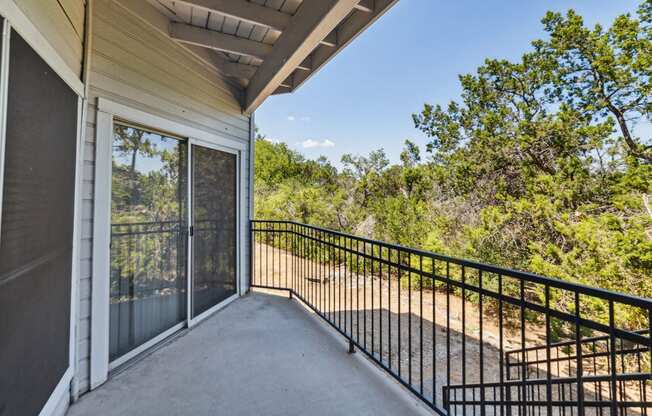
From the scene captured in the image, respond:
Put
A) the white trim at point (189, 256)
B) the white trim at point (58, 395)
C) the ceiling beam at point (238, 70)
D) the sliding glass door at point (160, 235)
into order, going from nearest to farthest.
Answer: the white trim at point (58, 395), the sliding glass door at point (160, 235), the white trim at point (189, 256), the ceiling beam at point (238, 70)

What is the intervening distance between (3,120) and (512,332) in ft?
20.6

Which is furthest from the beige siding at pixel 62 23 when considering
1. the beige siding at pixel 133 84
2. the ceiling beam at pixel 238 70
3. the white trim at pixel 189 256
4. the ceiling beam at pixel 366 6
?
the ceiling beam at pixel 366 6

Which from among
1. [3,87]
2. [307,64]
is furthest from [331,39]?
[3,87]

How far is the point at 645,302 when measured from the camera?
32.9 inches

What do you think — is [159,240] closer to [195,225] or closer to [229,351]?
[195,225]

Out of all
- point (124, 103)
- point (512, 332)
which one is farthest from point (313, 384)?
point (512, 332)

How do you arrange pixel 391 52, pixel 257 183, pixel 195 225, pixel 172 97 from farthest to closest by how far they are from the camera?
1. pixel 257 183
2. pixel 391 52
3. pixel 195 225
4. pixel 172 97

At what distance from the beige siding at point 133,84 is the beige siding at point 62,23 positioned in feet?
0.56

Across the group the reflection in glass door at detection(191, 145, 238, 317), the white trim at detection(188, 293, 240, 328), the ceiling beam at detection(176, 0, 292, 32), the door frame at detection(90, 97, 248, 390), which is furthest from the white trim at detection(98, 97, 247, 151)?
the white trim at detection(188, 293, 240, 328)

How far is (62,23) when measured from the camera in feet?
5.03

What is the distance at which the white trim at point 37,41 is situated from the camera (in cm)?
104

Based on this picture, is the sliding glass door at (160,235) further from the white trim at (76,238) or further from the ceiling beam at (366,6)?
the ceiling beam at (366,6)

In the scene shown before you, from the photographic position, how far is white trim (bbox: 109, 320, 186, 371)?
2.14 m

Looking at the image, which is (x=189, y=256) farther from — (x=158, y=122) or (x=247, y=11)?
(x=247, y=11)
